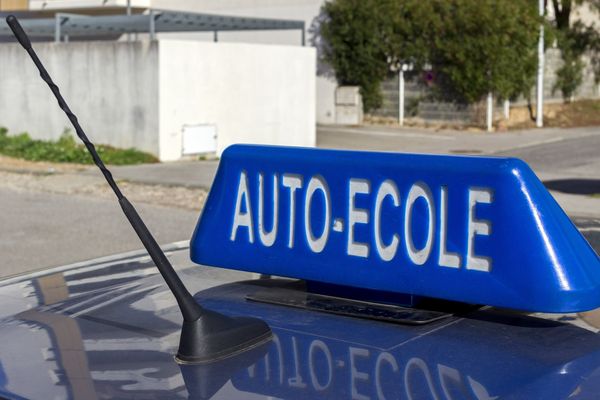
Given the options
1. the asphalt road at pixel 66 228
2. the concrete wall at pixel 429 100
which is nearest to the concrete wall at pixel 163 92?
the asphalt road at pixel 66 228

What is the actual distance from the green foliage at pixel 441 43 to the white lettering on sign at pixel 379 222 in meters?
23.6

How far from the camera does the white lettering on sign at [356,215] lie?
206cm

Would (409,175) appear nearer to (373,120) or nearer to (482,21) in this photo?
(482,21)

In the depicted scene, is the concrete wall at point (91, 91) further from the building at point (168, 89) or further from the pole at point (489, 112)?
the pole at point (489, 112)

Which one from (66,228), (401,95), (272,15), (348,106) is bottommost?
(66,228)

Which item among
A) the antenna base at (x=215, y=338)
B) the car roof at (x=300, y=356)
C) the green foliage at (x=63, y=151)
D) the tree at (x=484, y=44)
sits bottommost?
the green foliage at (x=63, y=151)

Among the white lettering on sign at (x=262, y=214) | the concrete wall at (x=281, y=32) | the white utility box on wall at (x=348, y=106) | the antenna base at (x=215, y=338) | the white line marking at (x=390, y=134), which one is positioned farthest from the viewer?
the concrete wall at (x=281, y=32)

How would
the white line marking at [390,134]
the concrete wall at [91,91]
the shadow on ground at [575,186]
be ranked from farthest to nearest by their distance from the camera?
the white line marking at [390,134] → the concrete wall at [91,91] → the shadow on ground at [575,186]

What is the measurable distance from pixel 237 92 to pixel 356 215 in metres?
16.8

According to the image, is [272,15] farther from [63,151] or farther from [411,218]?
[411,218]

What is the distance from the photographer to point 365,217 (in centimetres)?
205

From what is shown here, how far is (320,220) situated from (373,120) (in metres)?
25.5

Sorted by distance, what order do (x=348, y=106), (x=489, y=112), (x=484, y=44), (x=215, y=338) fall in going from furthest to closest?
(x=348, y=106), (x=489, y=112), (x=484, y=44), (x=215, y=338)

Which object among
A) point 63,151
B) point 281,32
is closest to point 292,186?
point 63,151
